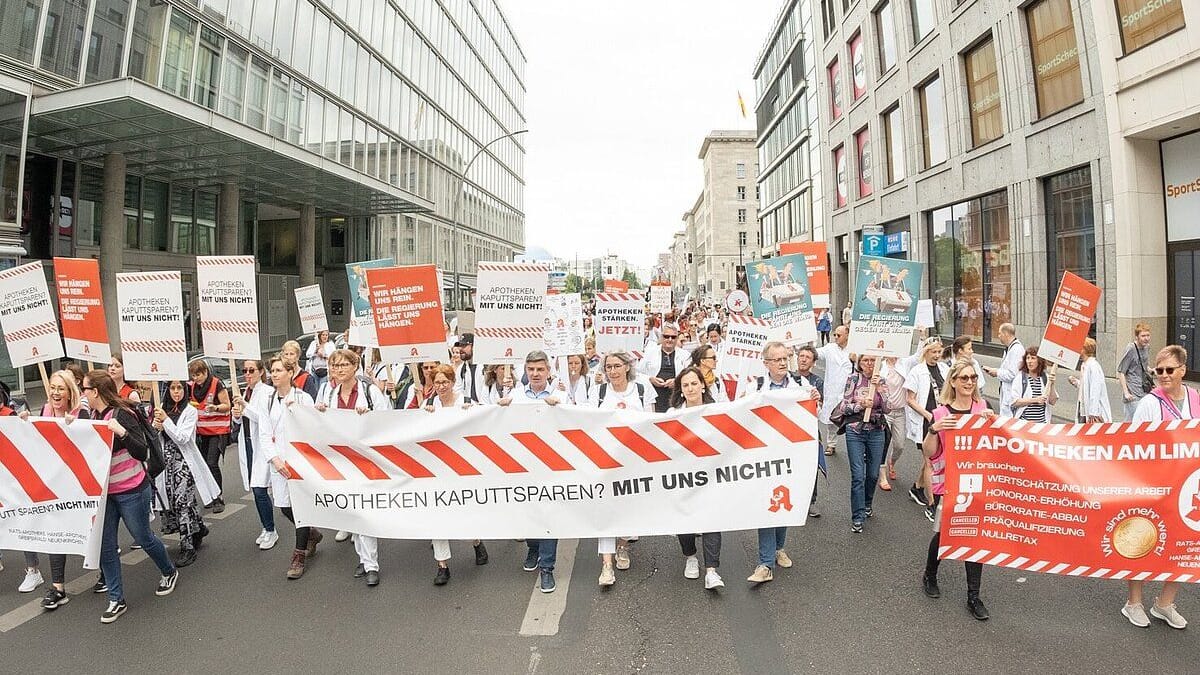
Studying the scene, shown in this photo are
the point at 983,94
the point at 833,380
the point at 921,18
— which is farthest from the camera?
the point at 921,18

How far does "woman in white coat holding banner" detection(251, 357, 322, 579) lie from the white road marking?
1970mm

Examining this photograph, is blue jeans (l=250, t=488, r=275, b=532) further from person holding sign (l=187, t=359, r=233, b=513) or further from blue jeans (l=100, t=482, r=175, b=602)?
person holding sign (l=187, t=359, r=233, b=513)

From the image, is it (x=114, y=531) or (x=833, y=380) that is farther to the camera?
(x=833, y=380)

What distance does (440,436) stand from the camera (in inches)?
203

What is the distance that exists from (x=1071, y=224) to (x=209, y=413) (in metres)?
19.5

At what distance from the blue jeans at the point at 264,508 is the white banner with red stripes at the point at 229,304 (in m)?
1.34

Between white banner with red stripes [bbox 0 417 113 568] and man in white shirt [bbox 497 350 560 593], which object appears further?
man in white shirt [bbox 497 350 560 593]

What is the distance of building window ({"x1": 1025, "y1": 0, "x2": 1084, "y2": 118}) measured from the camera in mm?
16156

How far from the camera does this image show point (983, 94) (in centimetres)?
1984

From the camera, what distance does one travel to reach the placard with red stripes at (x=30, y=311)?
6.70 m

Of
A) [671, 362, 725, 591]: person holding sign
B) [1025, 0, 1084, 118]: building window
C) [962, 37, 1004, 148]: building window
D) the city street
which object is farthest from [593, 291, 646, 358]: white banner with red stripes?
[962, 37, 1004, 148]: building window

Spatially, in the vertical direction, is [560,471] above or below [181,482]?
above

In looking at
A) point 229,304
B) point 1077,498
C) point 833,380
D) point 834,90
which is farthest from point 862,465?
point 834,90

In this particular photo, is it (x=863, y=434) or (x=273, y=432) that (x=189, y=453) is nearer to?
(x=273, y=432)
